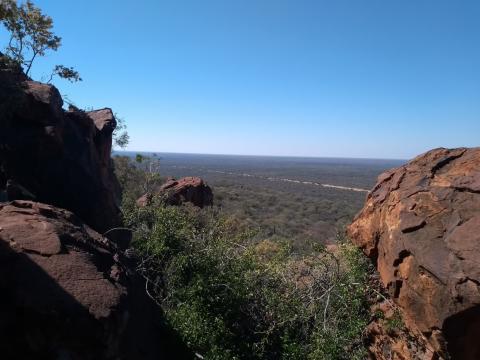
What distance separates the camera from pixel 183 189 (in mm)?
17766

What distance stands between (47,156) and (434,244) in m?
7.24

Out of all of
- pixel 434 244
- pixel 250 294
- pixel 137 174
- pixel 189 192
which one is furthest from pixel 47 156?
pixel 137 174

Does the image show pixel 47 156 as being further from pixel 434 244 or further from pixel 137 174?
pixel 137 174

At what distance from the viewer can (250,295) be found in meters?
8.22

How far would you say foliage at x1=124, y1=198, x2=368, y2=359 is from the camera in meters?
7.23

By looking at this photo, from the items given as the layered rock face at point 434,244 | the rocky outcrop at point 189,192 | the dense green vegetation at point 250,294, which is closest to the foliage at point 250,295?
the dense green vegetation at point 250,294

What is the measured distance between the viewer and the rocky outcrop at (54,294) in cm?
448

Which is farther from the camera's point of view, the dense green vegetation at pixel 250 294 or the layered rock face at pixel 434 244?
the dense green vegetation at pixel 250 294

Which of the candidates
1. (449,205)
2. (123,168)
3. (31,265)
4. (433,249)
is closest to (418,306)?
(433,249)

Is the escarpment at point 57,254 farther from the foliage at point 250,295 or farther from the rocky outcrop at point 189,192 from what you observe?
the rocky outcrop at point 189,192

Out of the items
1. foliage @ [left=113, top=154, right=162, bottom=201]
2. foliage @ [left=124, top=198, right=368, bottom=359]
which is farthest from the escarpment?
foliage @ [left=113, top=154, right=162, bottom=201]

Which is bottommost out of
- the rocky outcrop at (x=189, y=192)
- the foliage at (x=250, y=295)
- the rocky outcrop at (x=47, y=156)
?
the foliage at (x=250, y=295)

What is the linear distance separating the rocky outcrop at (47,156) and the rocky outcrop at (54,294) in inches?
91.2

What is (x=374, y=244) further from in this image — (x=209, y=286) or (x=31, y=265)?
(x=31, y=265)
